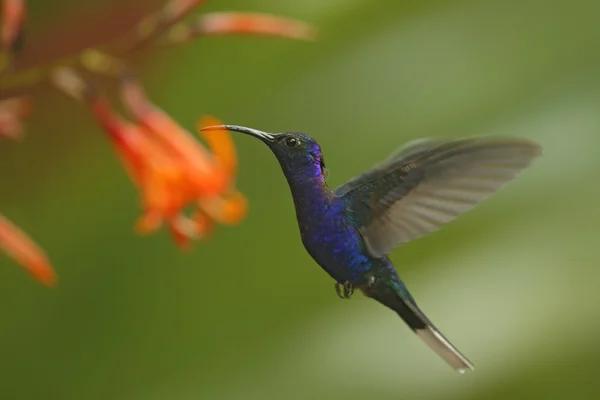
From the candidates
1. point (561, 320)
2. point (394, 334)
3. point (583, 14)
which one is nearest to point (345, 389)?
point (394, 334)

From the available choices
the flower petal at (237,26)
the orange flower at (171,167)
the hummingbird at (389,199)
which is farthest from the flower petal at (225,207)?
the hummingbird at (389,199)

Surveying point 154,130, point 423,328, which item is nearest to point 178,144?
point 154,130

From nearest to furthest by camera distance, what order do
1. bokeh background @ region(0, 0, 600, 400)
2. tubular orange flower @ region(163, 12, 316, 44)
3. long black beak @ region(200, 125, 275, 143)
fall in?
long black beak @ region(200, 125, 275, 143) < tubular orange flower @ region(163, 12, 316, 44) < bokeh background @ region(0, 0, 600, 400)

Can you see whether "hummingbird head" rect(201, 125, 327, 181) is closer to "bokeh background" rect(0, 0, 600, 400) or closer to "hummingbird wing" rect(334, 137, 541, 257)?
"hummingbird wing" rect(334, 137, 541, 257)

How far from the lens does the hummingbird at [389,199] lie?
0.19m

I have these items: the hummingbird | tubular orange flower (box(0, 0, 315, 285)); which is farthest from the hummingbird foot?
tubular orange flower (box(0, 0, 315, 285))

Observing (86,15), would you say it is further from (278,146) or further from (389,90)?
(278,146)

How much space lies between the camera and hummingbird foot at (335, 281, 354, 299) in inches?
8.2

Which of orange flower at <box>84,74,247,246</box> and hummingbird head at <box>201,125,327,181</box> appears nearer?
hummingbird head at <box>201,125,327,181</box>

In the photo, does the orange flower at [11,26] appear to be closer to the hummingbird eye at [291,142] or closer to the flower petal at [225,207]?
the flower petal at [225,207]

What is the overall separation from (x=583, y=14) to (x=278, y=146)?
32.8 inches

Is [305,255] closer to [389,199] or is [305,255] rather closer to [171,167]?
[171,167]

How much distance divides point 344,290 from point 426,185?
0.04 metres

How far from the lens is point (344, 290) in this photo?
0.21 m
